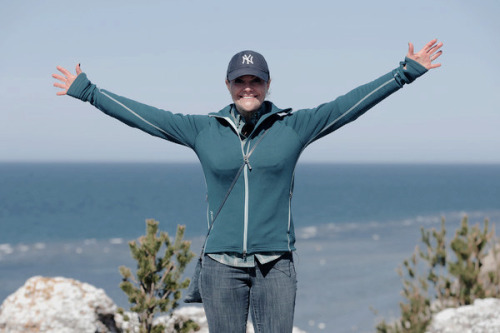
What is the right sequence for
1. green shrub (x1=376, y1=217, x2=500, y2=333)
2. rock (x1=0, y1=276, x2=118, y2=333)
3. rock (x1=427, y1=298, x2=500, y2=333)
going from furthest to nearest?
1. green shrub (x1=376, y1=217, x2=500, y2=333)
2. rock (x1=0, y1=276, x2=118, y2=333)
3. rock (x1=427, y1=298, x2=500, y2=333)

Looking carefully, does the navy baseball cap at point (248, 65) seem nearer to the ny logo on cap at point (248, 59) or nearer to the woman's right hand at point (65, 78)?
the ny logo on cap at point (248, 59)

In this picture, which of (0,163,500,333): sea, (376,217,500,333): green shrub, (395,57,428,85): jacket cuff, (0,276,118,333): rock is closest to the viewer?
(395,57,428,85): jacket cuff

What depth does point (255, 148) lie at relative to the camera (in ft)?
10.0

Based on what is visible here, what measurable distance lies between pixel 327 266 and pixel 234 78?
26.8 metres

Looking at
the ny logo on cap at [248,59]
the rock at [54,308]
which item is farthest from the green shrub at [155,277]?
the ny logo on cap at [248,59]

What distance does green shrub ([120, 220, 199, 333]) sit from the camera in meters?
6.22

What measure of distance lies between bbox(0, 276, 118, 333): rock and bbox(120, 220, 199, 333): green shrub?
1.70 ft

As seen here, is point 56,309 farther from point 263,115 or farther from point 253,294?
point 263,115

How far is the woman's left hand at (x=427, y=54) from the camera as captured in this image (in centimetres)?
320

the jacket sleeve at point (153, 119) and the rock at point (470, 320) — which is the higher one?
the jacket sleeve at point (153, 119)

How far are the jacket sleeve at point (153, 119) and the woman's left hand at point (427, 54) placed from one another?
1.33m

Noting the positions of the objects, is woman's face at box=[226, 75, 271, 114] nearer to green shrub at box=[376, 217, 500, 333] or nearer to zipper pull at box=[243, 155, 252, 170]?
zipper pull at box=[243, 155, 252, 170]

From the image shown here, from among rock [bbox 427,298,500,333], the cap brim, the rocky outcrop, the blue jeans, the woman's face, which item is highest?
the cap brim

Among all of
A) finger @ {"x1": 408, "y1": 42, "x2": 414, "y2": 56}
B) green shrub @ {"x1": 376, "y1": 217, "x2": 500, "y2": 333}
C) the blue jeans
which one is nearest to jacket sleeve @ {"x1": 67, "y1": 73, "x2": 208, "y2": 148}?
the blue jeans
